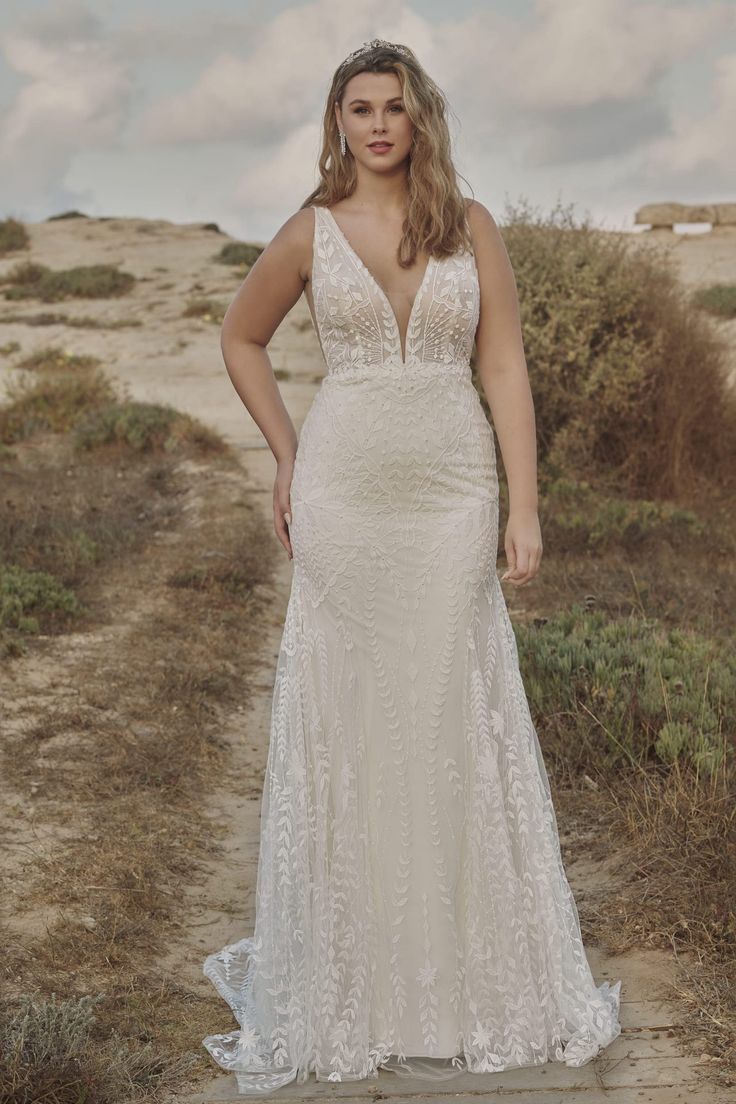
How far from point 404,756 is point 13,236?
26.0 metres

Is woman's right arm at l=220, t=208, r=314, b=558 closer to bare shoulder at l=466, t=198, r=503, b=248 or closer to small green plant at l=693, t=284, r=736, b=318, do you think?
bare shoulder at l=466, t=198, r=503, b=248

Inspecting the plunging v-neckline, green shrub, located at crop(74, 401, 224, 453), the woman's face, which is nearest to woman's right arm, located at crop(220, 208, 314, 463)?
the plunging v-neckline

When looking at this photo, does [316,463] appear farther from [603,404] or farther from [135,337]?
[135,337]

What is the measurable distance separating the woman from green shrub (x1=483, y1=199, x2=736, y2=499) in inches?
279

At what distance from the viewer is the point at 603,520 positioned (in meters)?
8.57

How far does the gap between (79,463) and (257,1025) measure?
9.24 meters

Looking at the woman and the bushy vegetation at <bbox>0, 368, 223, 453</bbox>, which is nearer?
the woman

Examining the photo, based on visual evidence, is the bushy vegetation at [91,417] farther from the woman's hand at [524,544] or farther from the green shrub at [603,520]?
the woman's hand at [524,544]

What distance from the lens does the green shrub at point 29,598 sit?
6.74 metres

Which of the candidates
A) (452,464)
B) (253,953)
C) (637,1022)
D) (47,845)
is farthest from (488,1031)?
(47,845)

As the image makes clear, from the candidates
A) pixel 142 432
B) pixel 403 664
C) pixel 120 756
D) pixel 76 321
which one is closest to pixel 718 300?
pixel 142 432

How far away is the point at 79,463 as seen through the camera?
1195 cm

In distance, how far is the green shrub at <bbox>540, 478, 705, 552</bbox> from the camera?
27.7 feet

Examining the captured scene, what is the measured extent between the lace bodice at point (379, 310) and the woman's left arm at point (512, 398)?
77mm
